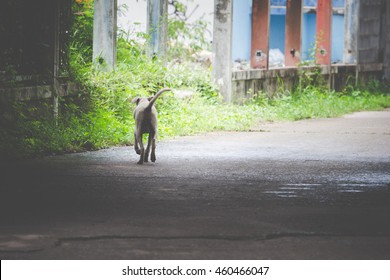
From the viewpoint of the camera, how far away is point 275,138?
12.7 meters

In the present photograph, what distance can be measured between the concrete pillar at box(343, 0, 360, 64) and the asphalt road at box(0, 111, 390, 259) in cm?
1196

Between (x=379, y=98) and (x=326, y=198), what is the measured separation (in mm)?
14244

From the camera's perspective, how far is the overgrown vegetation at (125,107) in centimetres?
1063

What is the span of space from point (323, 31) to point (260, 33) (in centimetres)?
340

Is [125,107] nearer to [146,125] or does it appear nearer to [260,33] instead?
[146,125]

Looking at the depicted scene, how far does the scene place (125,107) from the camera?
43.5 feet

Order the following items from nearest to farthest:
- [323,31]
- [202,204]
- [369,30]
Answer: [202,204]
[323,31]
[369,30]

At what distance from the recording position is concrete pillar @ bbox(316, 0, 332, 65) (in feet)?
67.5

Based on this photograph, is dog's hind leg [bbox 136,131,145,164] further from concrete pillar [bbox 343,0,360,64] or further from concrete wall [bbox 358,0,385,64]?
concrete wall [bbox 358,0,385,64]

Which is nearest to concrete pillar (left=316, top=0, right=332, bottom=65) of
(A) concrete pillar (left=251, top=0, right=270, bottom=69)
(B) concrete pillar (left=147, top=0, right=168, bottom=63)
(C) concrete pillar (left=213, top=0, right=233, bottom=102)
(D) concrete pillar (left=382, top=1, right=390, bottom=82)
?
(A) concrete pillar (left=251, top=0, right=270, bottom=69)

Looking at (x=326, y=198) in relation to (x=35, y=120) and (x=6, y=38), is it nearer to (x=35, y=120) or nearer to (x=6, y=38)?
(x=35, y=120)

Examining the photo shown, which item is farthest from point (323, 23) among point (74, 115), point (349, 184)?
point (349, 184)

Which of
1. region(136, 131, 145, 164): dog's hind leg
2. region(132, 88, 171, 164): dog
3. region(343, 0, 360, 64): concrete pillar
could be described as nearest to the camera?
region(136, 131, 145, 164): dog's hind leg

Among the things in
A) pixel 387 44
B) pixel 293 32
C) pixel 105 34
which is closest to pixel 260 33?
pixel 293 32
